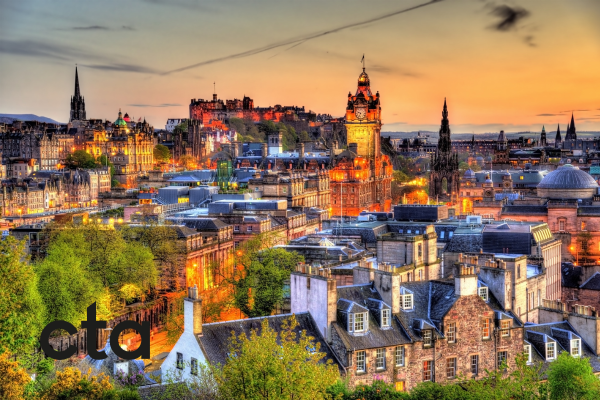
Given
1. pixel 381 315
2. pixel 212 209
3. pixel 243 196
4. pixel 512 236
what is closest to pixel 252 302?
pixel 381 315

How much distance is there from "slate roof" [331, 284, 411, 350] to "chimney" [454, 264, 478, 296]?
10.4ft

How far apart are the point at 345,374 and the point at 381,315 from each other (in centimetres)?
311

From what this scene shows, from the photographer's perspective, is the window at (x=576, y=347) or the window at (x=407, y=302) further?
the window at (x=576, y=347)

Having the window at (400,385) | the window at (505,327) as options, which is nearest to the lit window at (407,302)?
the window at (400,385)

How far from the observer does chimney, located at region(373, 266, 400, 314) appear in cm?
3372

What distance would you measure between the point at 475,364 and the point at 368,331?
575 cm

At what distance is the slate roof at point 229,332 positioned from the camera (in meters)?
29.9

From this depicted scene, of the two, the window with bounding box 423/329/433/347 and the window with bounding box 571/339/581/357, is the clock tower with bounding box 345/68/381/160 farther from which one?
the window with bounding box 423/329/433/347

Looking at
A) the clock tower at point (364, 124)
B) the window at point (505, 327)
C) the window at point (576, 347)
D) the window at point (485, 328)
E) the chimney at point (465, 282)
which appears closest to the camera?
the chimney at point (465, 282)

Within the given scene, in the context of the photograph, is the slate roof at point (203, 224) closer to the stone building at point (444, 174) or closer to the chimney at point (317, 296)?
the chimney at point (317, 296)

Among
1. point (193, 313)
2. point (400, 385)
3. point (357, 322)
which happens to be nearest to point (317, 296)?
point (357, 322)

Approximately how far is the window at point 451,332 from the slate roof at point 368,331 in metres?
2.10

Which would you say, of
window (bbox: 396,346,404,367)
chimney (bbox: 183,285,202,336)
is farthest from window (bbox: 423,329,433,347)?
chimney (bbox: 183,285,202,336)

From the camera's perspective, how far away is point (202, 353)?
29750mm
